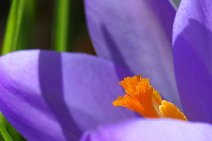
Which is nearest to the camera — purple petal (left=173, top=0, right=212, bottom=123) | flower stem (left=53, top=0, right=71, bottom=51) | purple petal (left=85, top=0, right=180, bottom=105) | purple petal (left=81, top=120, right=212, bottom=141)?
purple petal (left=81, top=120, right=212, bottom=141)

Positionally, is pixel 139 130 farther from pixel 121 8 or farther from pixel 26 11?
pixel 26 11

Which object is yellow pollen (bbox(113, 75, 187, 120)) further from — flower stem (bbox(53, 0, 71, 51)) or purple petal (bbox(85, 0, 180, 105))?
flower stem (bbox(53, 0, 71, 51))

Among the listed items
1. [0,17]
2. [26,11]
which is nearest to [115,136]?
[26,11]

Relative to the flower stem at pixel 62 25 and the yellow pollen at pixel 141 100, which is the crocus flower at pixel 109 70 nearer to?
the yellow pollen at pixel 141 100

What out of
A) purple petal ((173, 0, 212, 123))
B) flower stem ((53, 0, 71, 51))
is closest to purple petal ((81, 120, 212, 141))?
purple petal ((173, 0, 212, 123))

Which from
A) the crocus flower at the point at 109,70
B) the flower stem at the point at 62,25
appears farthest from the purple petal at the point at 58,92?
the flower stem at the point at 62,25

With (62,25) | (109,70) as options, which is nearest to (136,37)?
(109,70)

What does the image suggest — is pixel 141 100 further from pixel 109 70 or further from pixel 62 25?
pixel 62 25

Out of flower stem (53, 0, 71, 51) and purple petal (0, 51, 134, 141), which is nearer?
purple petal (0, 51, 134, 141)
